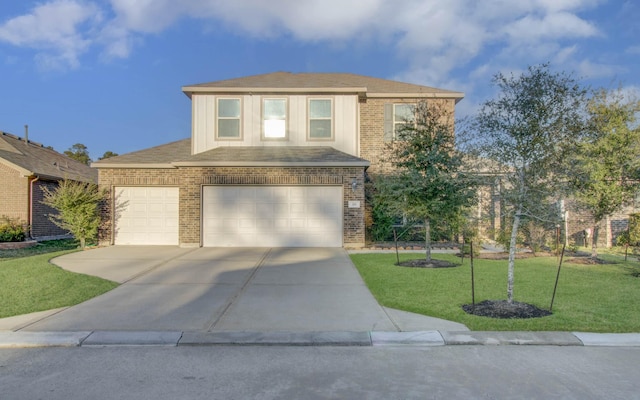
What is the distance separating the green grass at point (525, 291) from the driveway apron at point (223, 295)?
0.70 metres

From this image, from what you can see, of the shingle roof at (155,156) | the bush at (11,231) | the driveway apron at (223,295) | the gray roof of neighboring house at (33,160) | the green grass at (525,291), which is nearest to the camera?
the green grass at (525,291)

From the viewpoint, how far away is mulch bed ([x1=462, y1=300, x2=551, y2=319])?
6.85 meters

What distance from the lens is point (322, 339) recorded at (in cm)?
587

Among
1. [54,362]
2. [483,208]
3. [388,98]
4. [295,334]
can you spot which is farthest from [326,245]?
[54,362]

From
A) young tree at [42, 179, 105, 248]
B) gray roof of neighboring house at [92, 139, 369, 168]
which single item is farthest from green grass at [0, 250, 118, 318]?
gray roof of neighboring house at [92, 139, 369, 168]

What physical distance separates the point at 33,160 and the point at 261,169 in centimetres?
1349

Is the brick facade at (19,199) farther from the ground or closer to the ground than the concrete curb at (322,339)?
farther from the ground

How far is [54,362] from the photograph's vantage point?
5148mm

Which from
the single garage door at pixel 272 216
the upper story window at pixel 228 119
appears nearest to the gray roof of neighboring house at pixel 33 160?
the upper story window at pixel 228 119

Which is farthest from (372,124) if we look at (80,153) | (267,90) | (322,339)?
(80,153)

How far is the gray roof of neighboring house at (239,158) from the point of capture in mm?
15461

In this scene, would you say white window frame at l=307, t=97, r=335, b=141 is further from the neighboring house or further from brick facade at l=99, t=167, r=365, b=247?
the neighboring house

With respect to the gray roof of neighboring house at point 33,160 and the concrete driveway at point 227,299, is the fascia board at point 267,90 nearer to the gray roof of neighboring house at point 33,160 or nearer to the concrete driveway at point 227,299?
the gray roof of neighboring house at point 33,160

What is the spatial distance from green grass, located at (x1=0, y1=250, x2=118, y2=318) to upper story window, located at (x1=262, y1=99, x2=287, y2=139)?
9073 millimetres
